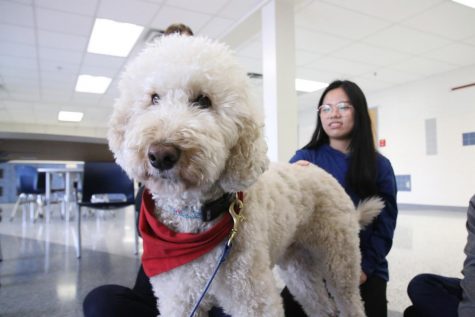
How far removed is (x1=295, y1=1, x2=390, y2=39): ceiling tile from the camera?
3.83 metres

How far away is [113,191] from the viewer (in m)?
3.17

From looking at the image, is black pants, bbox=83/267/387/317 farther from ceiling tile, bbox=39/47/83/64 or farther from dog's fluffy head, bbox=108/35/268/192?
ceiling tile, bbox=39/47/83/64

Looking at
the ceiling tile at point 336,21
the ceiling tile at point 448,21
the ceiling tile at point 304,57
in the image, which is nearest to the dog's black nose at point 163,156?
the ceiling tile at point 336,21

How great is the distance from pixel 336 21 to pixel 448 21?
57.4 inches

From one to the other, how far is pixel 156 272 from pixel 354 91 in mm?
1125

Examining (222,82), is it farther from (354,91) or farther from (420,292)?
(420,292)

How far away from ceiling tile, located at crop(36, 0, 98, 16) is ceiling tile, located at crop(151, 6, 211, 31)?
0.68 m

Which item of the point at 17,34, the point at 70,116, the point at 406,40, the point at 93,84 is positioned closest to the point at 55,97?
the point at 93,84

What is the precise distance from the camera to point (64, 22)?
156 inches

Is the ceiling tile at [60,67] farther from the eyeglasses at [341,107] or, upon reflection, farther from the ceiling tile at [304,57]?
the eyeglasses at [341,107]

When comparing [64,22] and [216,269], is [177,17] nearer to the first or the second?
[64,22]

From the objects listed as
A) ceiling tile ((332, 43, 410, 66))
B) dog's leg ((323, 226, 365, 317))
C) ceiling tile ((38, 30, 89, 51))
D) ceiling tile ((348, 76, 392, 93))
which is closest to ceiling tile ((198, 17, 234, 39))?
ceiling tile ((38, 30, 89, 51))

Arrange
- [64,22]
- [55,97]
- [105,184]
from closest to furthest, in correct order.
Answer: [105,184], [64,22], [55,97]

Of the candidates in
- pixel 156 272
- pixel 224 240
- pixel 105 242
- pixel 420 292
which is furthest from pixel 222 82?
pixel 105 242
